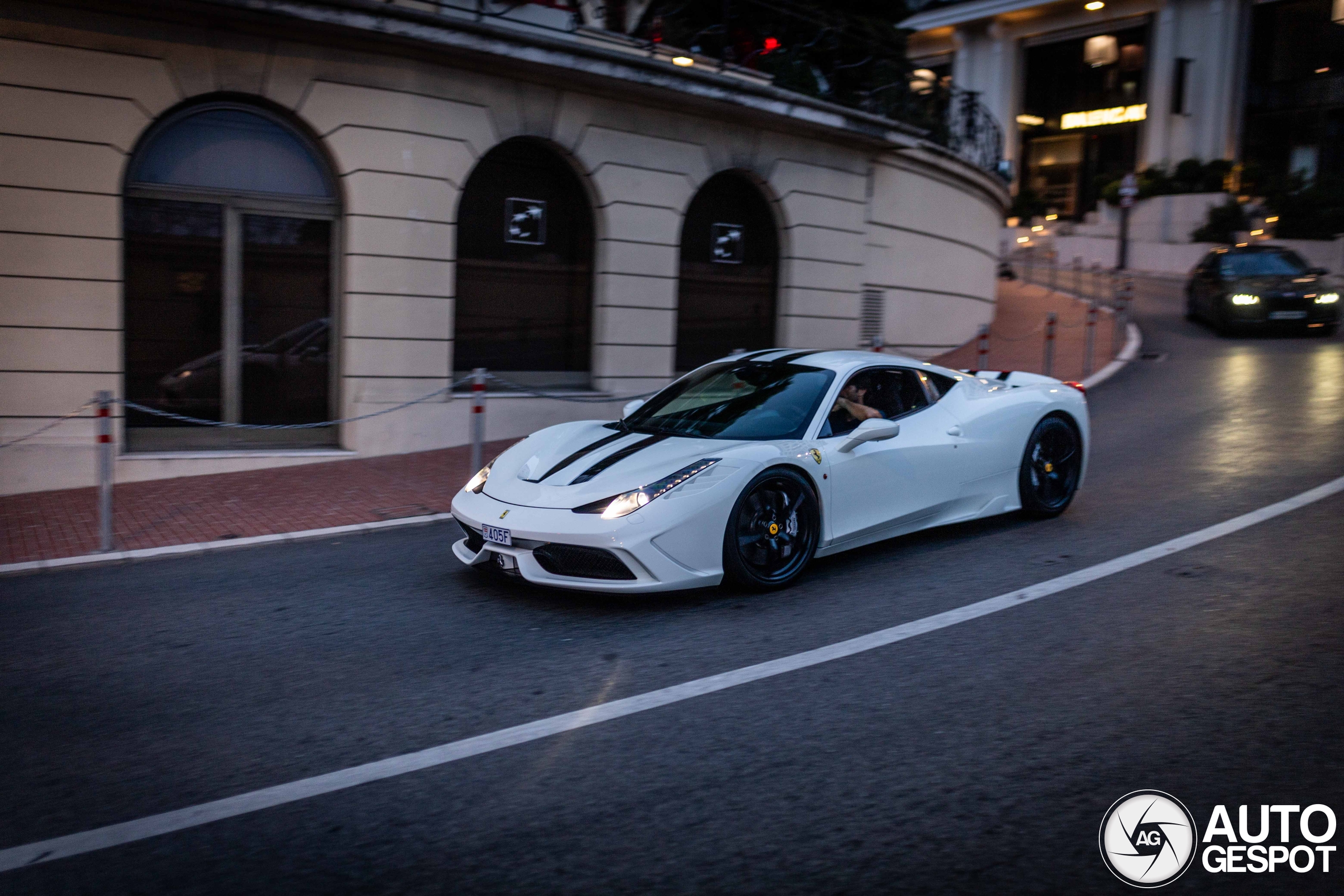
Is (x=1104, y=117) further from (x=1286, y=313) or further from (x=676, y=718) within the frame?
(x=676, y=718)

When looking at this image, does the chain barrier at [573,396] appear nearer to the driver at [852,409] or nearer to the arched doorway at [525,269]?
the arched doorway at [525,269]

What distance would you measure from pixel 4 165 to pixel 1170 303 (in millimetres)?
23795

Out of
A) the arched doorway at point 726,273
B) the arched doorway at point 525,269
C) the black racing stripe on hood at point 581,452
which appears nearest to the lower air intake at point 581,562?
the black racing stripe on hood at point 581,452

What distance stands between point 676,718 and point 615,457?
2.09 m

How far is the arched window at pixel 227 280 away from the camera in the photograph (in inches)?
408

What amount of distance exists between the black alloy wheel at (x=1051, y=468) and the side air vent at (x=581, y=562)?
3.38 m

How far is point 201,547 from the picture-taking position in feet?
24.6

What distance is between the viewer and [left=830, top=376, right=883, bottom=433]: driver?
21.2 feet

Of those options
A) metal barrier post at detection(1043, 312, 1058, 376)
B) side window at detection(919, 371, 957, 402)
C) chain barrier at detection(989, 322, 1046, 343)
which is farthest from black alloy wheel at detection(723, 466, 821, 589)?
chain barrier at detection(989, 322, 1046, 343)

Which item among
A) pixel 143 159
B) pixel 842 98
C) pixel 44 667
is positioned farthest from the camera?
pixel 842 98

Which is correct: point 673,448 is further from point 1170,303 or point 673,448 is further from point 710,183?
point 1170,303

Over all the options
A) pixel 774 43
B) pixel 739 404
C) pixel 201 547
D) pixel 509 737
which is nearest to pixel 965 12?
pixel 774 43

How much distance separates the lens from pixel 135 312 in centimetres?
1034

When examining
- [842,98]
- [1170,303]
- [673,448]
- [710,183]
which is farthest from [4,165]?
[1170,303]
